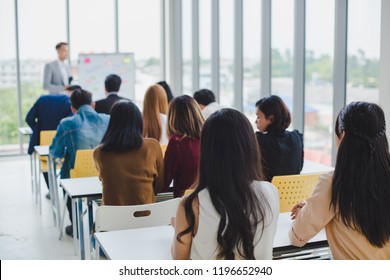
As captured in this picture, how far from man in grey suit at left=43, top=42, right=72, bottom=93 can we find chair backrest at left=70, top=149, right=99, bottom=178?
14.3 ft

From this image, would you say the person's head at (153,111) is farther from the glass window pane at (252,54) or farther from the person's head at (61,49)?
the person's head at (61,49)

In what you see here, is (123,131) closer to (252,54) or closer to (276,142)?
(276,142)

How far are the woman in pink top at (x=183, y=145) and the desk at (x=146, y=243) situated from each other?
3.12 feet

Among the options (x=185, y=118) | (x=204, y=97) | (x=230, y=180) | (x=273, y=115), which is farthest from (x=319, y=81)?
(x=230, y=180)

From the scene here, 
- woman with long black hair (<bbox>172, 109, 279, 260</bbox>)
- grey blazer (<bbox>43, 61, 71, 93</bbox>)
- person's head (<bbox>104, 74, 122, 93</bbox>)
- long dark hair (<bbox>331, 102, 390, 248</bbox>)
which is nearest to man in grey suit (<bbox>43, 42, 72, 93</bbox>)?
grey blazer (<bbox>43, 61, 71, 93</bbox>)

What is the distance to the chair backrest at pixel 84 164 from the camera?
179 inches

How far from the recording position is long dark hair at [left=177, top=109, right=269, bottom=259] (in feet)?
6.81

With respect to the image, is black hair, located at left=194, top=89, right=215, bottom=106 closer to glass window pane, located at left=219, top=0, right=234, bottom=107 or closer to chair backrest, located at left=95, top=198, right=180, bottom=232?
glass window pane, located at left=219, top=0, right=234, bottom=107

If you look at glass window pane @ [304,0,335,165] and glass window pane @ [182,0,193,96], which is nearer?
glass window pane @ [304,0,335,165]

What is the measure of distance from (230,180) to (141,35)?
869cm

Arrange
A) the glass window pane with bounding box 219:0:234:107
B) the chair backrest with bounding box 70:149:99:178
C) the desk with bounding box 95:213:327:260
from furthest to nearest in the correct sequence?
the glass window pane with bounding box 219:0:234:107
the chair backrest with bounding box 70:149:99:178
the desk with bounding box 95:213:327:260

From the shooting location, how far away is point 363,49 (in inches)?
210
